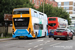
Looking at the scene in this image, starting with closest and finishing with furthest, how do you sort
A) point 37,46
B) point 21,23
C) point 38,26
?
point 37,46 < point 21,23 < point 38,26

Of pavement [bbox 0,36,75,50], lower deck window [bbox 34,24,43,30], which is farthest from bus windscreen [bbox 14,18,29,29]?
pavement [bbox 0,36,75,50]

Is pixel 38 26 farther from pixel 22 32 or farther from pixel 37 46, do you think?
pixel 37 46

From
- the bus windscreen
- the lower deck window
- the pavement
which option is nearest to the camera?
the pavement

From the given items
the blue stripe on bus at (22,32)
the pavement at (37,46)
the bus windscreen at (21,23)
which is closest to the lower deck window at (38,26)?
the blue stripe on bus at (22,32)

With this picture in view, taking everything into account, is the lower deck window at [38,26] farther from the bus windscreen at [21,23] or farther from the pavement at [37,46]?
the pavement at [37,46]

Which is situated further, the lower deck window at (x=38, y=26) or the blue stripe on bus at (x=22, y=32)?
the lower deck window at (x=38, y=26)

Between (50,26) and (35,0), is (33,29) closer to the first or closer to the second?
(50,26)

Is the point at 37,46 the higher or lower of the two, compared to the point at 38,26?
lower

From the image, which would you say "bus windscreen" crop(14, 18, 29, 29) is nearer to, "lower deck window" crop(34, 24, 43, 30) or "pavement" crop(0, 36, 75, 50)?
"lower deck window" crop(34, 24, 43, 30)

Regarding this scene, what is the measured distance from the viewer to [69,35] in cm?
2509

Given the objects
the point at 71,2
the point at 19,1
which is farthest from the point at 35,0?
the point at 71,2

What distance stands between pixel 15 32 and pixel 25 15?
246cm

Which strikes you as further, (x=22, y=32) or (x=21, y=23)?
(x=22, y=32)

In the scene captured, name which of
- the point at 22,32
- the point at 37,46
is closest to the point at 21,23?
the point at 22,32
